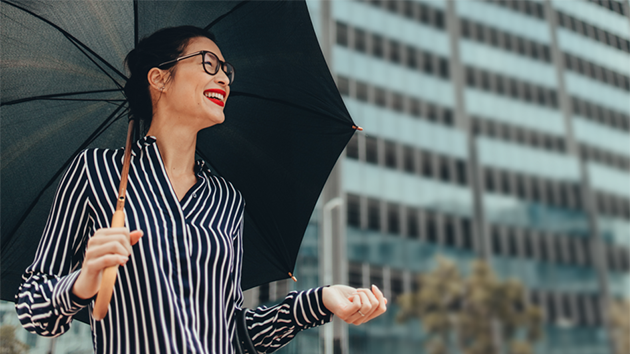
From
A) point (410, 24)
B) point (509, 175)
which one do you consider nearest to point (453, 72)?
point (410, 24)

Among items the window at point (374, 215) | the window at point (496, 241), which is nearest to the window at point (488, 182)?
the window at point (496, 241)

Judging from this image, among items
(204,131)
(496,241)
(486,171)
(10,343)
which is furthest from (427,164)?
(204,131)

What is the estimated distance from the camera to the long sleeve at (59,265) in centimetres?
150

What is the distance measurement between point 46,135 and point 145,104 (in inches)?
13.6

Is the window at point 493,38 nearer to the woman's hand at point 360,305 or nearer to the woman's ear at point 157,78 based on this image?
the woman's ear at point 157,78

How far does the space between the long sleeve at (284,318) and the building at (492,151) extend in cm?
3340

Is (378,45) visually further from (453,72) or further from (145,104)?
(145,104)

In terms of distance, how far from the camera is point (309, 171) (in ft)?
7.45

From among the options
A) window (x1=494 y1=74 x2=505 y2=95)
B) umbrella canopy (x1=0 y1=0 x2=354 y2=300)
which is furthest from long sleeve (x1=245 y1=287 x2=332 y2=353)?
window (x1=494 y1=74 x2=505 y2=95)

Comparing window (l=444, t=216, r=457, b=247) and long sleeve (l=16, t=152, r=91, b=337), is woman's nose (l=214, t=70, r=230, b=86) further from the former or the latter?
window (l=444, t=216, r=457, b=247)

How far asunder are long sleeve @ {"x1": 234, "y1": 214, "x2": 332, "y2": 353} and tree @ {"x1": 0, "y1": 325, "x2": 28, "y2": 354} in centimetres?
317

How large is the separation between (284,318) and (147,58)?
0.97 metres

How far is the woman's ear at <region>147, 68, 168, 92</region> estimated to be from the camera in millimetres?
2021

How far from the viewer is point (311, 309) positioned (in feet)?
5.90
